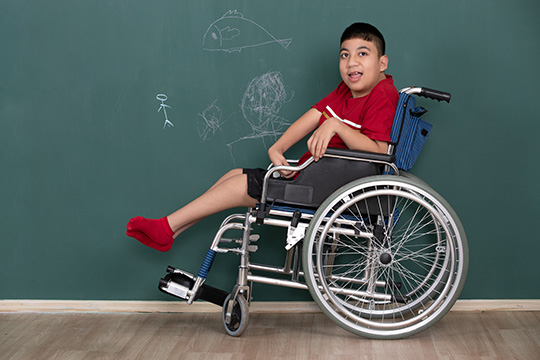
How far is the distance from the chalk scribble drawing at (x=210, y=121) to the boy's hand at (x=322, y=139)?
0.55 meters

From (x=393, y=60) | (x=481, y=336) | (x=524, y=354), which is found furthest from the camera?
(x=393, y=60)

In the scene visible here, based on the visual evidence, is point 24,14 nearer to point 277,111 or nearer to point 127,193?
point 127,193

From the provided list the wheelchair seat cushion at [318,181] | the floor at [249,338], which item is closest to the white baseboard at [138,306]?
the floor at [249,338]

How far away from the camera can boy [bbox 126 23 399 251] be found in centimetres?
185

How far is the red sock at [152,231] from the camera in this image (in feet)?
6.45

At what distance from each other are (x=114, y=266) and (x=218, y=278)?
0.41 m

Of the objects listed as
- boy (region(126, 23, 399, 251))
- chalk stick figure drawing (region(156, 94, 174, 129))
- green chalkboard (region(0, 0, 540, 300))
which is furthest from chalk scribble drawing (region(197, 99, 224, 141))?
boy (region(126, 23, 399, 251))

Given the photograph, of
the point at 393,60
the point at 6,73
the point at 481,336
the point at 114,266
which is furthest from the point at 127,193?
the point at 481,336

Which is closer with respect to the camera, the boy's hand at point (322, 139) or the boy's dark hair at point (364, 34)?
the boy's hand at point (322, 139)

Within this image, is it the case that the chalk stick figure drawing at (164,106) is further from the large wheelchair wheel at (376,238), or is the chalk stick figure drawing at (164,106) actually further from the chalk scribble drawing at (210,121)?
the large wheelchair wheel at (376,238)

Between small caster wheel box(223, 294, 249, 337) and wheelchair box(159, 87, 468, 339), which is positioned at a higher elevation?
wheelchair box(159, 87, 468, 339)

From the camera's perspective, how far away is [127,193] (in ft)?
7.50

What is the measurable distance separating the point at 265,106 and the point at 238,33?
294 mm

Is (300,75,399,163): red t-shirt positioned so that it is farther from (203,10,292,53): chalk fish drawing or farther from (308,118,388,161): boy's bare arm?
(203,10,292,53): chalk fish drawing
